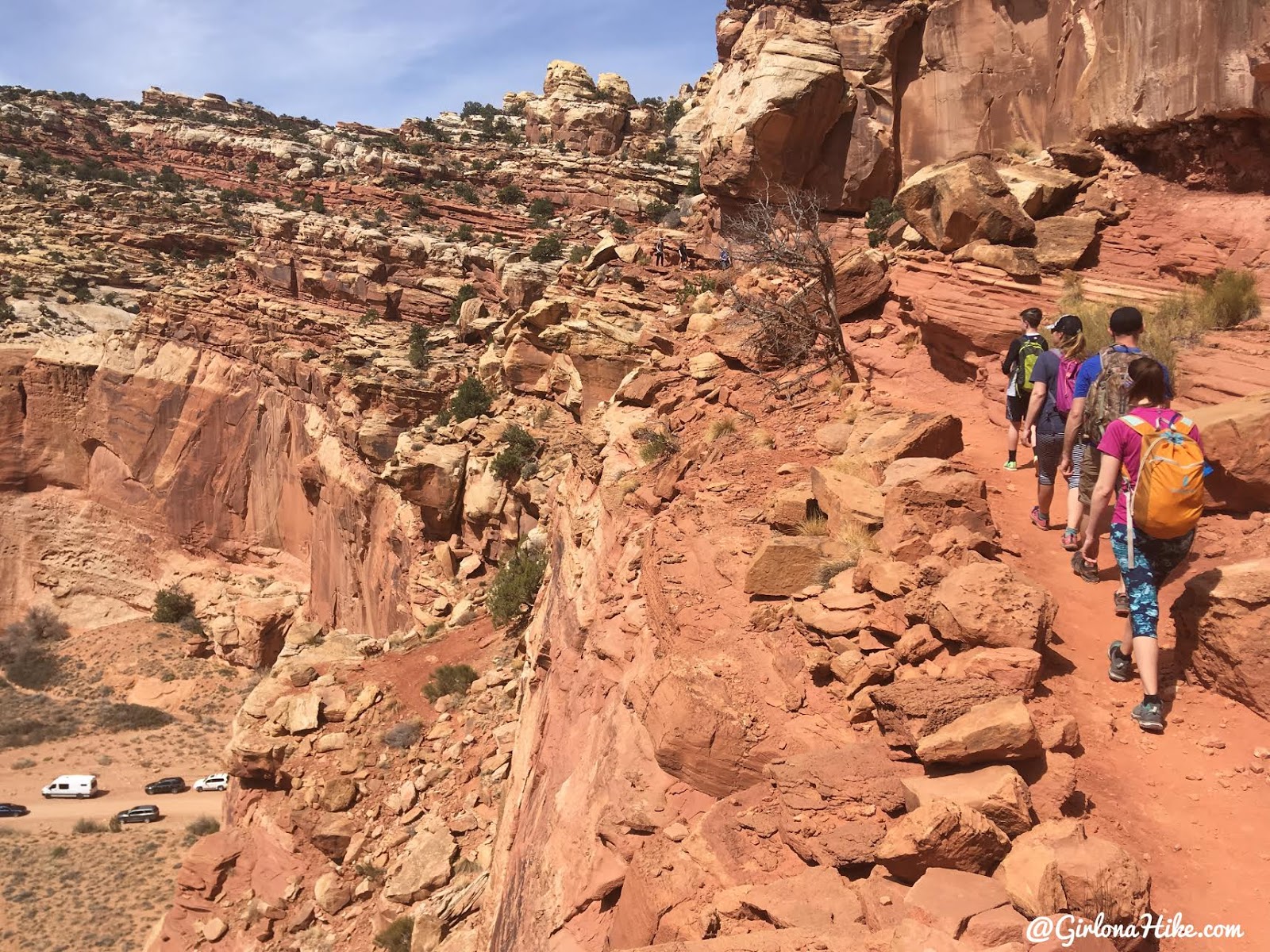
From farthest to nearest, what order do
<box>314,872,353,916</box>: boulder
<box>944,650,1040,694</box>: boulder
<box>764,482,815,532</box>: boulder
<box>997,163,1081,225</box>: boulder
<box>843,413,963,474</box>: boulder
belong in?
<box>997,163,1081,225</box>: boulder → <box>314,872,353,916</box>: boulder → <box>843,413,963,474</box>: boulder → <box>764,482,815,532</box>: boulder → <box>944,650,1040,694</box>: boulder

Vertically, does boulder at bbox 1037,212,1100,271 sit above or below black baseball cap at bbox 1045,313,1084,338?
above

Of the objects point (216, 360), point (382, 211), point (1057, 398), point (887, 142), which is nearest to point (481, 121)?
point (382, 211)

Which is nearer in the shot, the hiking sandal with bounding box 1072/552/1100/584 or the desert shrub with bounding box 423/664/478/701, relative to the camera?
the hiking sandal with bounding box 1072/552/1100/584

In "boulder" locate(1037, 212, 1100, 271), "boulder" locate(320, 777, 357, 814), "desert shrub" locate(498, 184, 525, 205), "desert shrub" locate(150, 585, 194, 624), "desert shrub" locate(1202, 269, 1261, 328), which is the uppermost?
"desert shrub" locate(498, 184, 525, 205)

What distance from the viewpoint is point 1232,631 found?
4551mm

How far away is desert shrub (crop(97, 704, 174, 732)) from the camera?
94.7ft

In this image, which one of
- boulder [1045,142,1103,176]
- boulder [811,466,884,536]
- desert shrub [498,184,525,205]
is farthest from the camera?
desert shrub [498,184,525,205]

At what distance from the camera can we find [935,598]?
192 inches

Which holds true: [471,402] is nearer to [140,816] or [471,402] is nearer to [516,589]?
[516,589]

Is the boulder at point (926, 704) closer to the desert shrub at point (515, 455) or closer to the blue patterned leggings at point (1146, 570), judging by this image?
the blue patterned leggings at point (1146, 570)

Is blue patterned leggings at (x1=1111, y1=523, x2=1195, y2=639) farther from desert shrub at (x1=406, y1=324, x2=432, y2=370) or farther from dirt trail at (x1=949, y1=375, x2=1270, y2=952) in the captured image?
desert shrub at (x1=406, y1=324, x2=432, y2=370)

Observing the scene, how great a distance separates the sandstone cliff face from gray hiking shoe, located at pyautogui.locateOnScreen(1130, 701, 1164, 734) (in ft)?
37.6

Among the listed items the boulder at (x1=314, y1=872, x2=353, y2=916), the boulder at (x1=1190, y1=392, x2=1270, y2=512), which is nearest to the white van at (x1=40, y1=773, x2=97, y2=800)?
the boulder at (x1=314, y1=872, x2=353, y2=916)

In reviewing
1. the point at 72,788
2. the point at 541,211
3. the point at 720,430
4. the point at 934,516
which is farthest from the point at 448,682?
the point at 541,211
